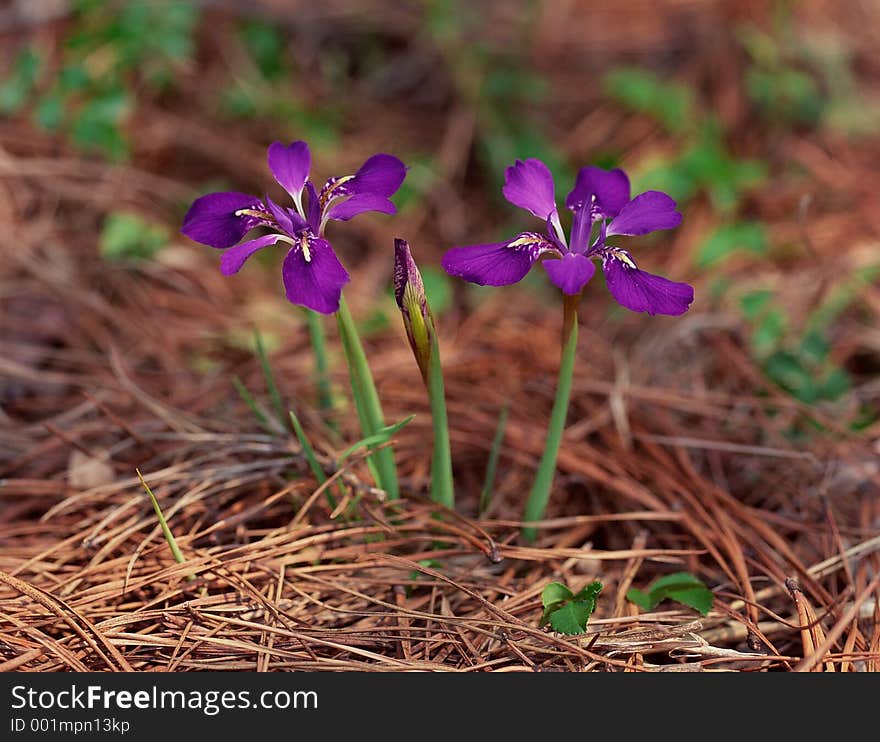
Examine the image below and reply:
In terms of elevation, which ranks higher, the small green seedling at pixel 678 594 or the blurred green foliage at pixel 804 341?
the blurred green foliage at pixel 804 341

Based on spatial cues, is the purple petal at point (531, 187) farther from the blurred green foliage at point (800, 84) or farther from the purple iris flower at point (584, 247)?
the blurred green foliage at point (800, 84)

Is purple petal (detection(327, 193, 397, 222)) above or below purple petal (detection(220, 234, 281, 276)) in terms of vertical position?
above

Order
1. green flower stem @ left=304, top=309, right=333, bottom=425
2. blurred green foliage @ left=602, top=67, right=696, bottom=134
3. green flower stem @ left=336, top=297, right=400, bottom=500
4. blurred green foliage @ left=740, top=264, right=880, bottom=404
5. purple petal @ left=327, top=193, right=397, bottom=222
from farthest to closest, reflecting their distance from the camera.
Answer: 1. blurred green foliage @ left=602, top=67, right=696, bottom=134
2. blurred green foliage @ left=740, top=264, right=880, bottom=404
3. green flower stem @ left=304, top=309, right=333, bottom=425
4. green flower stem @ left=336, top=297, right=400, bottom=500
5. purple petal @ left=327, top=193, right=397, bottom=222

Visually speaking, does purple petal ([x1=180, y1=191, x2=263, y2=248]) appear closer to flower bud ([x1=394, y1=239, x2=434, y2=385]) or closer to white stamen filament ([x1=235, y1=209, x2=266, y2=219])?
white stamen filament ([x1=235, y1=209, x2=266, y2=219])

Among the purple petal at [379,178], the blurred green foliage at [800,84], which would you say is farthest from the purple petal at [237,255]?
the blurred green foliage at [800,84]

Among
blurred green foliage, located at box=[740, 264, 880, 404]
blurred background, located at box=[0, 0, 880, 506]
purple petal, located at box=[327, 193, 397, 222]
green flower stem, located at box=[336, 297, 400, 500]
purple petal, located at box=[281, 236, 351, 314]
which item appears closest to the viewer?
purple petal, located at box=[281, 236, 351, 314]

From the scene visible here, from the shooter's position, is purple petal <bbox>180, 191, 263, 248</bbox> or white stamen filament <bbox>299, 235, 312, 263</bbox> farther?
purple petal <bbox>180, 191, 263, 248</bbox>

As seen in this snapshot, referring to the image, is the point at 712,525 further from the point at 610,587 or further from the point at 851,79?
the point at 851,79

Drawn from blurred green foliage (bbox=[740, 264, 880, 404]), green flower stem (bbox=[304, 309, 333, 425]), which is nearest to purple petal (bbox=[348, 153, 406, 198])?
green flower stem (bbox=[304, 309, 333, 425])
